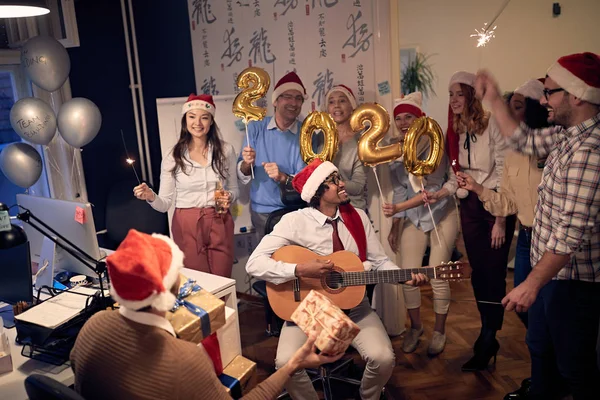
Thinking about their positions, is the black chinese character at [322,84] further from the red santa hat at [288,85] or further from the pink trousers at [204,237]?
the pink trousers at [204,237]

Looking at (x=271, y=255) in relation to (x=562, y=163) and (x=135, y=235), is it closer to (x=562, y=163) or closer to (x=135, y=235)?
(x=135, y=235)

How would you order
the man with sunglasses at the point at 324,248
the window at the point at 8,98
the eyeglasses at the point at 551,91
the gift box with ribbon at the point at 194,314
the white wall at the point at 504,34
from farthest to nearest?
1. the white wall at the point at 504,34
2. the window at the point at 8,98
3. the man with sunglasses at the point at 324,248
4. the eyeglasses at the point at 551,91
5. the gift box with ribbon at the point at 194,314

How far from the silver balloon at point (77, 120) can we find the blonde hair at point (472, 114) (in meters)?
2.46

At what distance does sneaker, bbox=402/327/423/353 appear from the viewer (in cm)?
330

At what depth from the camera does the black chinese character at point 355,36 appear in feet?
10.9

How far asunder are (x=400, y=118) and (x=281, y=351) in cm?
158

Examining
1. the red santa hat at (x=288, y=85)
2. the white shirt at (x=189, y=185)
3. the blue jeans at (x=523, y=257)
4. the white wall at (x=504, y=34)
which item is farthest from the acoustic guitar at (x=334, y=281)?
the white wall at (x=504, y=34)

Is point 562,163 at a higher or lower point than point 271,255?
higher

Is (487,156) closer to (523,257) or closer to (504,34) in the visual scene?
(523,257)

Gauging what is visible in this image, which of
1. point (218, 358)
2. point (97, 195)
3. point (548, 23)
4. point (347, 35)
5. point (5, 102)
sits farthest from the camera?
point (548, 23)

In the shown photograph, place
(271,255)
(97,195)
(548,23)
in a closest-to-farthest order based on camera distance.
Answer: (271,255) < (97,195) < (548,23)

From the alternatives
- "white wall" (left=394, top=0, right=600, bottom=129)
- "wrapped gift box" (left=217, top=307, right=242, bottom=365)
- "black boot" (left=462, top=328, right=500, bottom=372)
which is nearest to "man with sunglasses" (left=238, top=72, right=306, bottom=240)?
"wrapped gift box" (left=217, top=307, right=242, bottom=365)

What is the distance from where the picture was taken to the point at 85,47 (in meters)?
4.01

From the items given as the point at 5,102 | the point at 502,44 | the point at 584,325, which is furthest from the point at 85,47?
the point at 502,44
